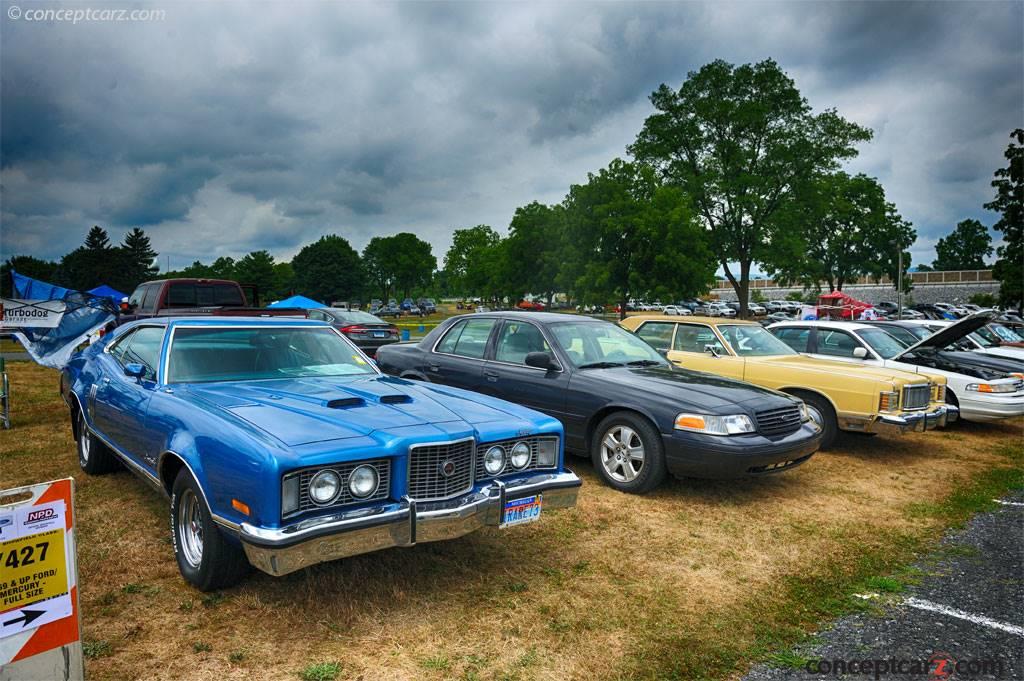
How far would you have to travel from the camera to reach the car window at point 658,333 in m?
8.66

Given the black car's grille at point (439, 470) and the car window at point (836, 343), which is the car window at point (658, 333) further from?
the black car's grille at point (439, 470)

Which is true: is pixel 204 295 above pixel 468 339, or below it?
above

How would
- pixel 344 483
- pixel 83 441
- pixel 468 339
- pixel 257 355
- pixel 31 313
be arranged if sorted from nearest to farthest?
pixel 344 483 → pixel 257 355 → pixel 83 441 → pixel 468 339 → pixel 31 313

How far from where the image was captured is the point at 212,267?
12306cm

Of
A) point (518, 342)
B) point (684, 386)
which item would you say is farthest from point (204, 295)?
point (684, 386)

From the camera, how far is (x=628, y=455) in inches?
224

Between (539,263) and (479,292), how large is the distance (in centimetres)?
1610

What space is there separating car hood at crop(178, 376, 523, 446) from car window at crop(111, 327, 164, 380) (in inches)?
24.9

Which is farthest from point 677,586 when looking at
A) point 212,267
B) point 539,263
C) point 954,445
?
point 212,267

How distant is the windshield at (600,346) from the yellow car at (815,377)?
5.27ft

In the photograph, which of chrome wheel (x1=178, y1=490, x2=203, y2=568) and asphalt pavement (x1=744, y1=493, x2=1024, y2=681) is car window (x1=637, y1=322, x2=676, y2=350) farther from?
chrome wheel (x1=178, y1=490, x2=203, y2=568)

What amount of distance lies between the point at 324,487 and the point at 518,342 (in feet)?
12.7

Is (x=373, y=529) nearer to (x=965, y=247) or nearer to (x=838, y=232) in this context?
(x=838, y=232)

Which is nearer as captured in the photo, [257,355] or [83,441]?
[257,355]
